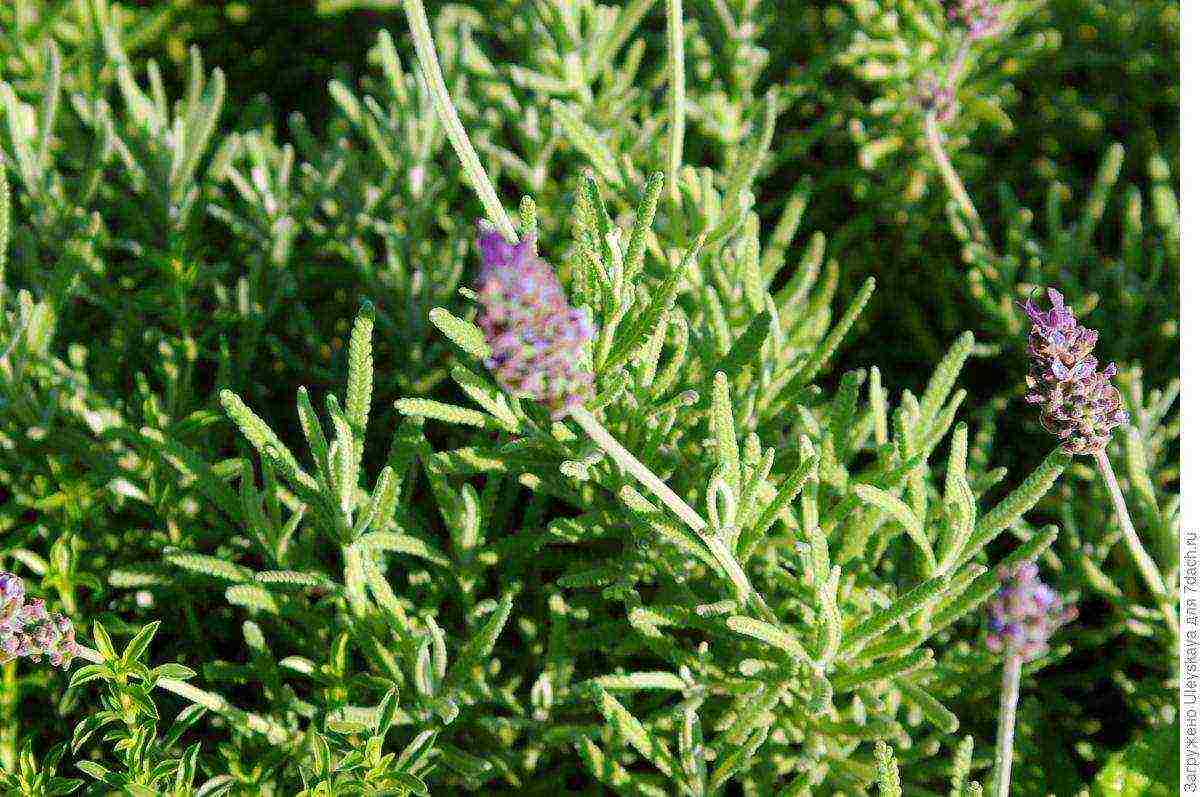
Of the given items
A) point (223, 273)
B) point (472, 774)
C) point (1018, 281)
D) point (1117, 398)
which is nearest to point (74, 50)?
point (223, 273)

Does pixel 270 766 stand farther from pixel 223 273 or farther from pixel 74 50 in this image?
pixel 74 50

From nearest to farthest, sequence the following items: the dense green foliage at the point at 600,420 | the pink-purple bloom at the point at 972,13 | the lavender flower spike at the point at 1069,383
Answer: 1. the lavender flower spike at the point at 1069,383
2. the dense green foliage at the point at 600,420
3. the pink-purple bloom at the point at 972,13

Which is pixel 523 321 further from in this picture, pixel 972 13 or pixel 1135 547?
pixel 972 13

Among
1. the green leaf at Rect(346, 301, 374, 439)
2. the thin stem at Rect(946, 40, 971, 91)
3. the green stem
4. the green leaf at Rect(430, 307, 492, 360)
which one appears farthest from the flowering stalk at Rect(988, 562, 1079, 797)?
the green stem

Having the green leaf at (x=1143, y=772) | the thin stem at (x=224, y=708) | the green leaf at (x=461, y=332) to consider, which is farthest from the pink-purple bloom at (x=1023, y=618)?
the thin stem at (x=224, y=708)

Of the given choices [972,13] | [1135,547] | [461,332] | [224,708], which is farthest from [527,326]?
[972,13]

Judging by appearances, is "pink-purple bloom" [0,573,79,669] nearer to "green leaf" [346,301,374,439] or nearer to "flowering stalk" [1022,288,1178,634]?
"green leaf" [346,301,374,439]

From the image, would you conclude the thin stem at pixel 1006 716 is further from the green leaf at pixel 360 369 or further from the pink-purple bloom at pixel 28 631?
the pink-purple bloom at pixel 28 631
